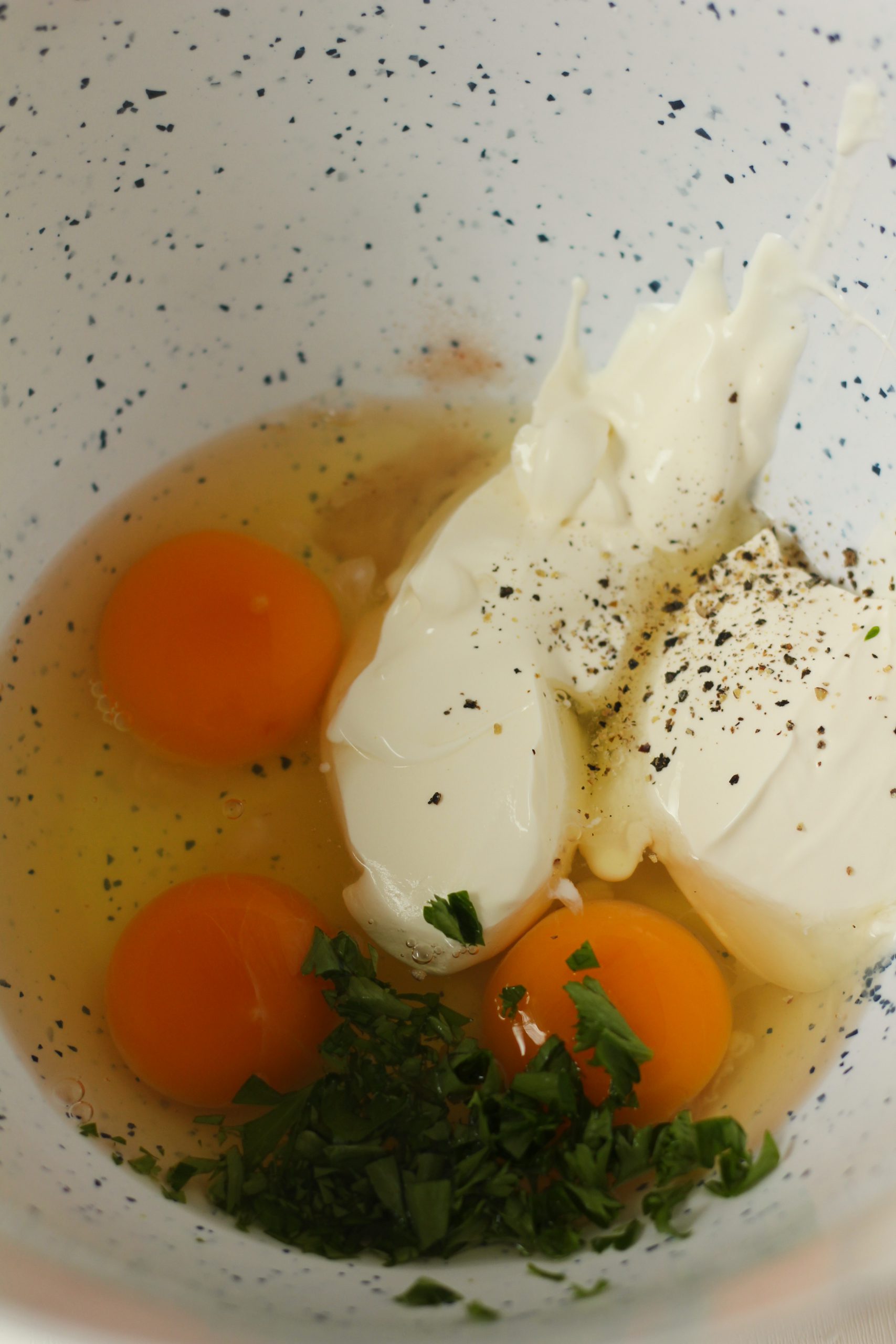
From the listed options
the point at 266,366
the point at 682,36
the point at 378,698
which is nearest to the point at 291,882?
the point at 378,698

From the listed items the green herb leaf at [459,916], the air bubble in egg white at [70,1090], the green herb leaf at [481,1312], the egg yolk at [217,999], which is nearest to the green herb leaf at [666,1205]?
the green herb leaf at [481,1312]

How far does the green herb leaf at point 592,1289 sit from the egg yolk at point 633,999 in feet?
0.88

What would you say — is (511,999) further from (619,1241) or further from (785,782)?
(785,782)

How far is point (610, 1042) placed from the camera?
1267 mm

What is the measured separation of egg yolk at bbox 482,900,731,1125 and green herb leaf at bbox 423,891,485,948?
0.09 metres

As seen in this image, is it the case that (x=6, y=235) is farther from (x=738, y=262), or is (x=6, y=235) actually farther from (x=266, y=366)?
(x=738, y=262)

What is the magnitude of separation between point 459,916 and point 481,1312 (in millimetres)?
533

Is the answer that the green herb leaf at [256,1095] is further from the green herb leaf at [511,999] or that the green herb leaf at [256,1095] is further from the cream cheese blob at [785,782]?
the cream cheese blob at [785,782]

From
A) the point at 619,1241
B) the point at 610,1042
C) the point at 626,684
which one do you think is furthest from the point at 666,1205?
the point at 626,684

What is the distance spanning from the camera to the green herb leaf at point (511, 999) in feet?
4.65

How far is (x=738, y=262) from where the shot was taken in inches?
65.0

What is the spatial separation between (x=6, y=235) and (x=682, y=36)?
109 cm

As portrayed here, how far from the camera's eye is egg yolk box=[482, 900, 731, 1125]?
4.52 ft

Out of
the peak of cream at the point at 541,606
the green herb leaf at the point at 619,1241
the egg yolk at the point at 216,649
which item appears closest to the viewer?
the green herb leaf at the point at 619,1241
